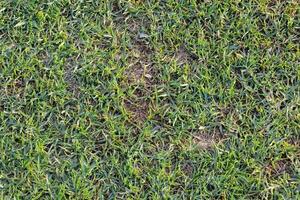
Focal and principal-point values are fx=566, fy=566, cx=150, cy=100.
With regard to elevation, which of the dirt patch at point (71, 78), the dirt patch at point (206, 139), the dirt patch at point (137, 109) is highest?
the dirt patch at point (71, 78)

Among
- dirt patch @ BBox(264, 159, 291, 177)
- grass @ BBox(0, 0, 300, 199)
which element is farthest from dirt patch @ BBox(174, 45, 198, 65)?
dirt patch @ BBox(264, 159, 291, 177)

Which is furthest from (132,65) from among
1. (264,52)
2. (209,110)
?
(264,52)

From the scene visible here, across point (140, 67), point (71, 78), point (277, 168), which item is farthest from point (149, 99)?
point (277, 168)

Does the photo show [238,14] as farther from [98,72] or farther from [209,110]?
[98,72]

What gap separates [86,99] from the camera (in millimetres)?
2932

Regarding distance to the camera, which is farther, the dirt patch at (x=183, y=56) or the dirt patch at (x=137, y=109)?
the dirt patch at (x=183, y=56)

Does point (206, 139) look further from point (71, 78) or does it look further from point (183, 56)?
point (71, 78)

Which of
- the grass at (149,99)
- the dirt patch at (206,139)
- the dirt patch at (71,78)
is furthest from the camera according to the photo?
the dirt patch at (71,78)

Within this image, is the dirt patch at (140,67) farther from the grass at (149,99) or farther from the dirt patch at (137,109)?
the dirt patch at (137,109)

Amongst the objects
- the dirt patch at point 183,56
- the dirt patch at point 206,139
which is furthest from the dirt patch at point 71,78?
the dirt patch at point 206,139

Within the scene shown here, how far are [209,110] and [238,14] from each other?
63 cm

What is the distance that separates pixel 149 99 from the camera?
2947mm

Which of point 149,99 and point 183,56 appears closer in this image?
point 149,99

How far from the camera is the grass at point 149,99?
2.72m
